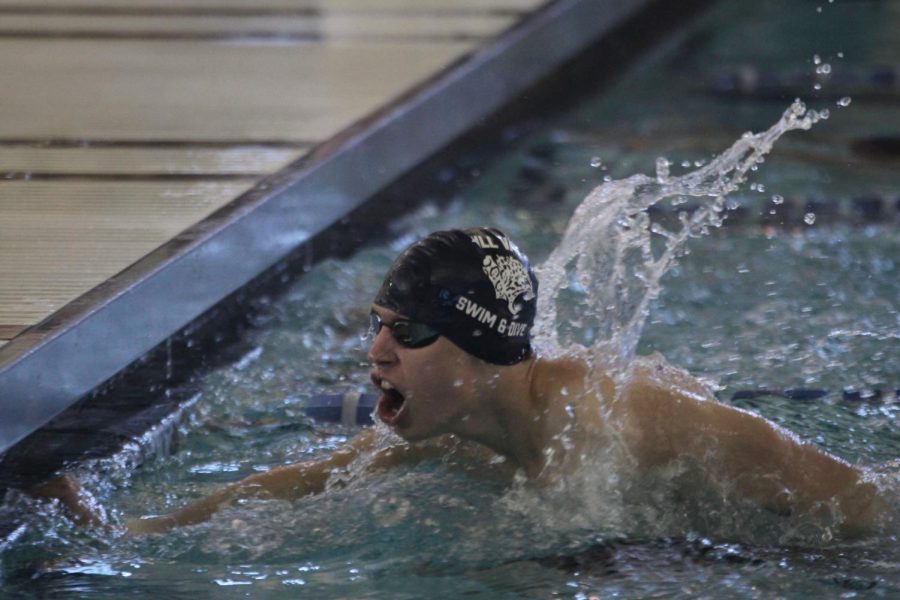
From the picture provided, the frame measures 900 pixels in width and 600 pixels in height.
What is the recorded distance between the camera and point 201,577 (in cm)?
246

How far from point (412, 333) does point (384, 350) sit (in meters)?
0.06

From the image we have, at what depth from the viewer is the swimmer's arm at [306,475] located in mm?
2686

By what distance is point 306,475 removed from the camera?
2.73 m

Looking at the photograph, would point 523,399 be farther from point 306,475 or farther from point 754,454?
point 306,475

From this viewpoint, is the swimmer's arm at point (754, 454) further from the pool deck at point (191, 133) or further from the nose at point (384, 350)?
the pool deck at point (191, 133)

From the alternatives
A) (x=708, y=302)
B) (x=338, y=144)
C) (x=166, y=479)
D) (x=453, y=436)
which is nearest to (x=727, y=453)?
(x=453, y=436)

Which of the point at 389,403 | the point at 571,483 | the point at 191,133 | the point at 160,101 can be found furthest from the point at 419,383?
the point at 160,101

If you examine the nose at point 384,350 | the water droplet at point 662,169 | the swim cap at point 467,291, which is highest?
the water droplet at point 662,169

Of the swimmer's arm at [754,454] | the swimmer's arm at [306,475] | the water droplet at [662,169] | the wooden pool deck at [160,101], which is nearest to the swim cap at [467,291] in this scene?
the swimmer's arm at [754,454]

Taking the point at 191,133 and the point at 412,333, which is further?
the point at 191,133

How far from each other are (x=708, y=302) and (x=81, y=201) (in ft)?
6.07

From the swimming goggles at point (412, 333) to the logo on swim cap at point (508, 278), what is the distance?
5.2 inches

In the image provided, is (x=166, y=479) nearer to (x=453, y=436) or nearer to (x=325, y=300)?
(x=453, y=436)

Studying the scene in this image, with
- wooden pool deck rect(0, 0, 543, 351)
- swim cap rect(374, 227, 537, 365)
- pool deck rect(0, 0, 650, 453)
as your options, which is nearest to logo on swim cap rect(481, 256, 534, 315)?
swim cap rect(374, 227, 537, 365)
